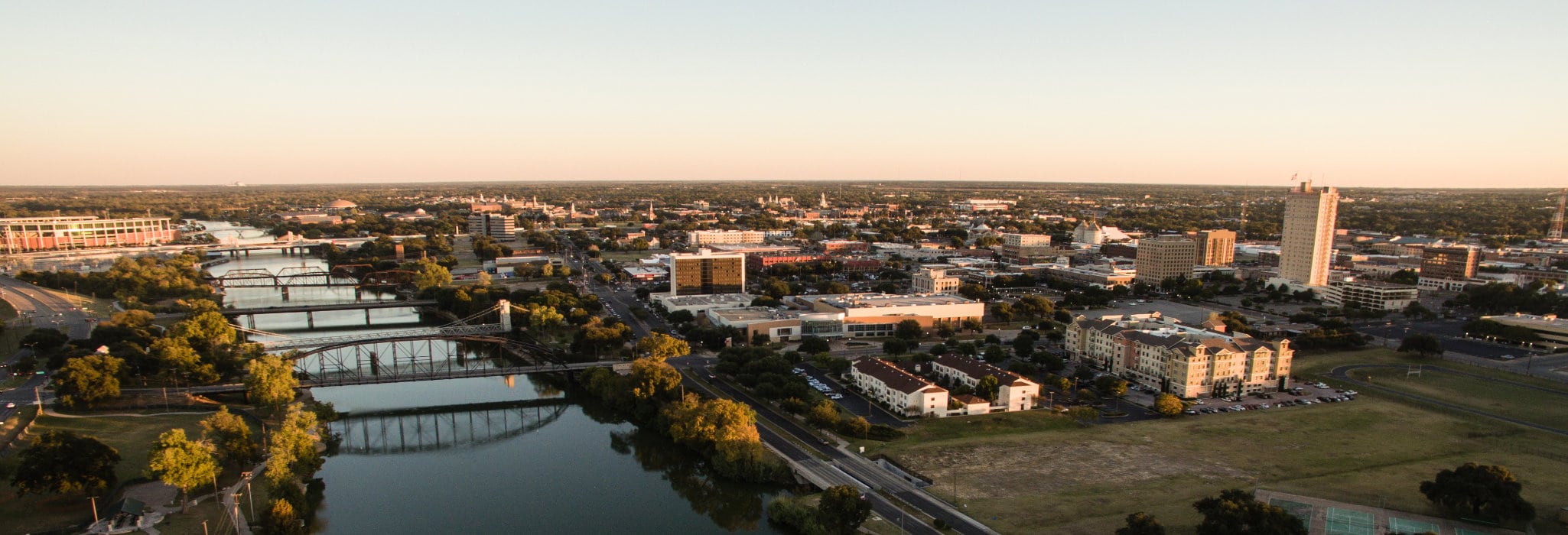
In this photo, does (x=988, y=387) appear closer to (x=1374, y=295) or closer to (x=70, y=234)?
(x=1374, y=295)

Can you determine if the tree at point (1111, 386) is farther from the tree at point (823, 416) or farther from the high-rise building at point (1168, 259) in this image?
the high-rise building at point (1168, 259)

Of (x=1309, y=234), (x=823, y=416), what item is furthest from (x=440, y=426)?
(x=1309, y=234)

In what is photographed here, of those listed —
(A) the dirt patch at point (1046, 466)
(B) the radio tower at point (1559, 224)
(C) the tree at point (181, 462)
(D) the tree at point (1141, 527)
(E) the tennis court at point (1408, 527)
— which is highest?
(B) the radio tower at point (1559, 224)

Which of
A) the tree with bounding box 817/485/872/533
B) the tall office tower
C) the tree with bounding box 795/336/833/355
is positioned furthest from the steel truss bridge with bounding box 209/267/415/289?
the tall office tower

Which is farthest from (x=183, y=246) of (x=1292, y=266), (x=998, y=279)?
(x=1292, y=266)

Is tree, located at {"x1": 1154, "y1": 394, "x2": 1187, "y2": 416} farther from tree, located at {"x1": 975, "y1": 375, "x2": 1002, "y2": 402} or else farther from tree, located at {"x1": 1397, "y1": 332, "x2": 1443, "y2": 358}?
tree, located at {"x1": 1397, "y1": 332, "x2": 1443, "y2": 358}

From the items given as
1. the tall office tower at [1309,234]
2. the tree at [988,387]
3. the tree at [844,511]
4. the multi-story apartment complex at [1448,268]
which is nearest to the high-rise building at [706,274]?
the tree at [988,387]
